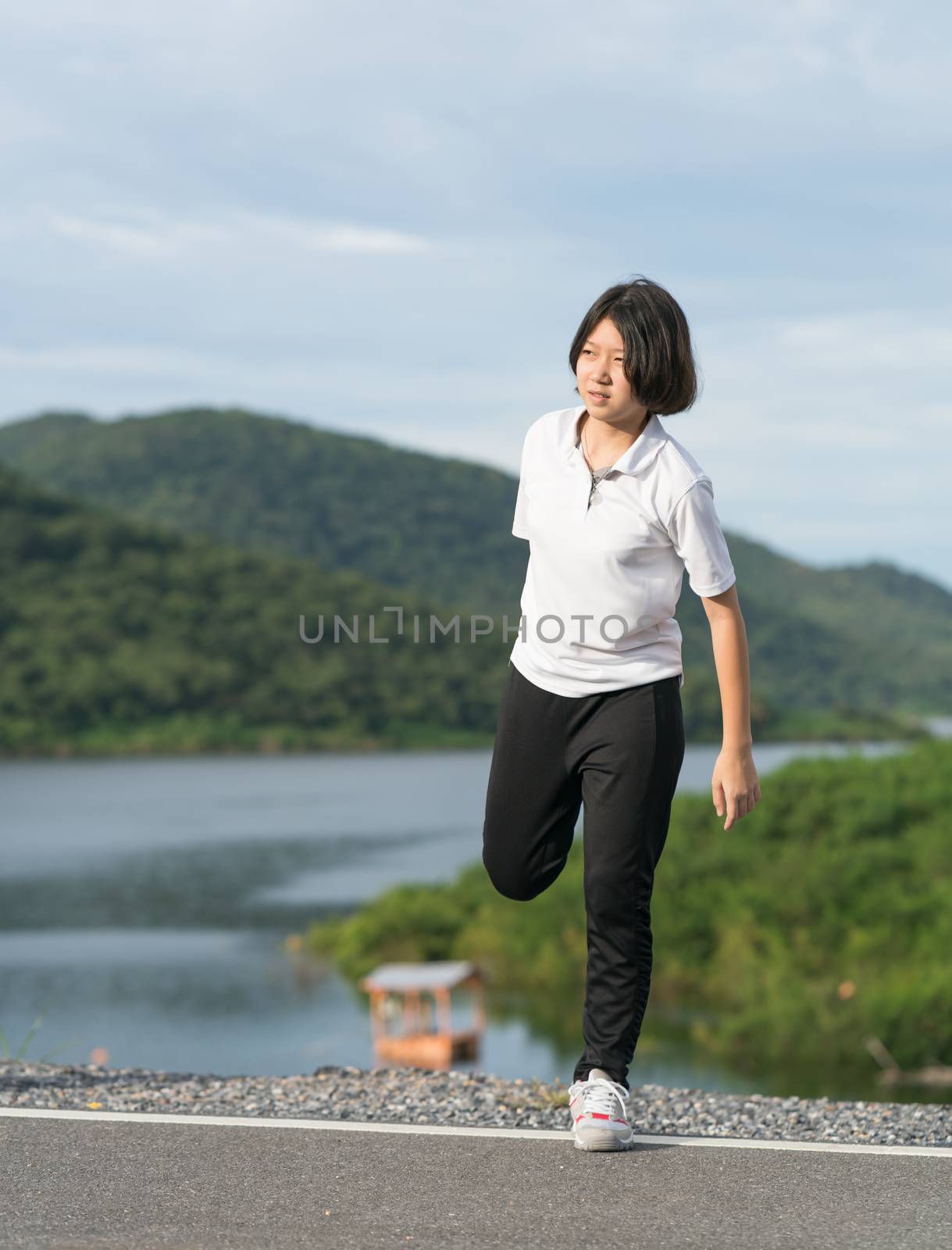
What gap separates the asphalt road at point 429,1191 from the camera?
10.0 ft

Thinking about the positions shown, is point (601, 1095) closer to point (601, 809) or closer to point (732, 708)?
point (601, 809)

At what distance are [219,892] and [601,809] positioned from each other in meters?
63.9

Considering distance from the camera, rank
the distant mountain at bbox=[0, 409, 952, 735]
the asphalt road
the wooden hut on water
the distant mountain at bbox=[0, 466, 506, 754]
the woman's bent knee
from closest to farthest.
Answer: the asphalt road → the woman's bent knee → the wooden hut on water → the distant mountain at bbox=[0, 466, 506, 754] → the distant mountain at bbox=[0, 409, 952, 735]

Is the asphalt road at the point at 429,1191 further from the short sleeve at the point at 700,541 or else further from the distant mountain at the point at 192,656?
the distant mountain at the point at 192,656

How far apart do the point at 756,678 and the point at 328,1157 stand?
134 m


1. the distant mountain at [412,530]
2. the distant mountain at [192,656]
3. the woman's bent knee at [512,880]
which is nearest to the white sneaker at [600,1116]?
the woman's bent knee at [512,880]

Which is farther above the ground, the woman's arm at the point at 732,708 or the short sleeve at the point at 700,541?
the short sleeve at the point at 700,541

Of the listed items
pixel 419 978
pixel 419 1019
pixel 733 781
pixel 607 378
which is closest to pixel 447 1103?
pixel 733 781

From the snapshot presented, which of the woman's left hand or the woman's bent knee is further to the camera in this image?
the woman's bent knee

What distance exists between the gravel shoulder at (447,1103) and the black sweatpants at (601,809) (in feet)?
1.27

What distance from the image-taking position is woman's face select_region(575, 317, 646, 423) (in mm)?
3740

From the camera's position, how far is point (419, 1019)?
34375 mm

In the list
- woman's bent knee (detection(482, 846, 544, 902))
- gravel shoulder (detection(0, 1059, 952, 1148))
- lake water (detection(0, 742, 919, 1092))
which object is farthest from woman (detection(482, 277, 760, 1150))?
lake water (detection(0, 742, 919, 1092))

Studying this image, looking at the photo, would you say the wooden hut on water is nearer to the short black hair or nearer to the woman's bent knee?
the woman's bent knee
